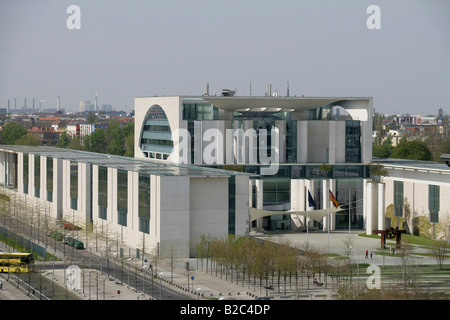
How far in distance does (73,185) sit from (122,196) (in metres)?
10.8

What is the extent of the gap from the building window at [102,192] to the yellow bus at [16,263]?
13275mm

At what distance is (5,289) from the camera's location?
142 feet

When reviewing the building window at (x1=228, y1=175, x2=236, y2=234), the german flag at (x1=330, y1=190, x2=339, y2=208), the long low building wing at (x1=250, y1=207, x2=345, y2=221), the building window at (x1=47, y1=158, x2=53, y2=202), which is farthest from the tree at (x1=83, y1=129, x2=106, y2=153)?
the building window at (x1=228, y1=175, x2=236, y2=234)

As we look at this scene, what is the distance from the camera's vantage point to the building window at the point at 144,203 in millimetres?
53938

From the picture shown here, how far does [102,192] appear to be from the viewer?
6225 centimetres

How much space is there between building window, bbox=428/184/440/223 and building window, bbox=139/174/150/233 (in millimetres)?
19513

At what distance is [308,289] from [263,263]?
2574mm

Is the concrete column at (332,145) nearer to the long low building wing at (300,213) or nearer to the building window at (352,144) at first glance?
the building window at (352,144)

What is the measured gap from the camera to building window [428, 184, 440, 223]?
60719 mm

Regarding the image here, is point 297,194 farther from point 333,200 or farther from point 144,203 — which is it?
point 144,203

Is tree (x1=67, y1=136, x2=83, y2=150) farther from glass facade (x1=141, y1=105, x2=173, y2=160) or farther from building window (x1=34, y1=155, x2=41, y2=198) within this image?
glass facade (x1=141, y1=105, x2=173, y2=160)

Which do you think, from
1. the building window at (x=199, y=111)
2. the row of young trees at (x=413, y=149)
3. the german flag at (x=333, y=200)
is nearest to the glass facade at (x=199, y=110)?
the building window at (x=199, y=111)
